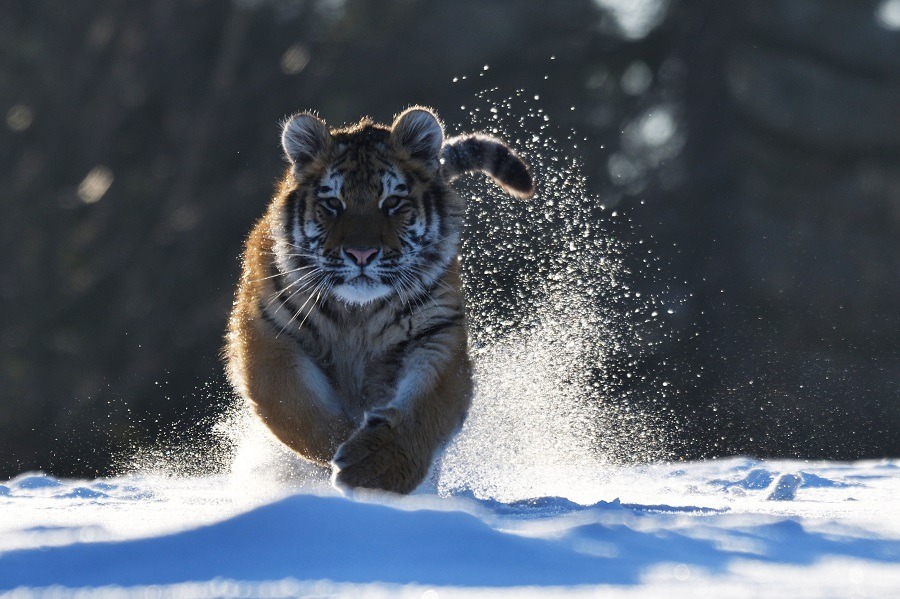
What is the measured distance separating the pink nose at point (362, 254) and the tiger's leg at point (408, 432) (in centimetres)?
40

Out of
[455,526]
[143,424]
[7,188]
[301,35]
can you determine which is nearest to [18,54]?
[7,188]

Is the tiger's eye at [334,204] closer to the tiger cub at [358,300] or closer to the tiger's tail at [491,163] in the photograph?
the tiger cub at [358,300]

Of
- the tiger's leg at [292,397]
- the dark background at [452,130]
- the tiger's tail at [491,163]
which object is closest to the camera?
the tiger's leg at [292,397]

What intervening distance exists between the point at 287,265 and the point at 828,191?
11438 mm

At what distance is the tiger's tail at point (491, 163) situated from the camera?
16.0 feet

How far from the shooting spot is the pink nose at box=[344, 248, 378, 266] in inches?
161

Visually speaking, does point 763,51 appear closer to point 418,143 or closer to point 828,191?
point 828,191

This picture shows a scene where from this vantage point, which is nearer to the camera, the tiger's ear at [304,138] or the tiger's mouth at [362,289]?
the tiger's mouth at [362,289]

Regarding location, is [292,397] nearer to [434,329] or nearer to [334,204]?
[434,329]

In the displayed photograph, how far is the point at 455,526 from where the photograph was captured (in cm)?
251

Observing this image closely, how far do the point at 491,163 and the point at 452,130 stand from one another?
311 inches

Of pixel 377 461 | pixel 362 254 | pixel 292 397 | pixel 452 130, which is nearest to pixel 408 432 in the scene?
pixel 377 461

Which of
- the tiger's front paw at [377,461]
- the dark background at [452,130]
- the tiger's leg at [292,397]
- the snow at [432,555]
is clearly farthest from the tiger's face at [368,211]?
the dark background at [452,130]

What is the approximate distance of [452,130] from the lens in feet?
41.7
